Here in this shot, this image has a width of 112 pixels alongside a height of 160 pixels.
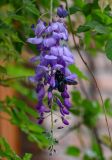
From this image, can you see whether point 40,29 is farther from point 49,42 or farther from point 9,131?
point 9,131

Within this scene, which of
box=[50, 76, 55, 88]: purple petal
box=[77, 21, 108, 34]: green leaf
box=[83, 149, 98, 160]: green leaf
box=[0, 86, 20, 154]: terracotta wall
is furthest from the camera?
box=[0, 86, 20, 154]: terracotta wall

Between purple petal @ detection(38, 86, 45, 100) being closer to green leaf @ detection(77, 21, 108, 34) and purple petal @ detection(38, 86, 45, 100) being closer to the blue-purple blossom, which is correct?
the blue-purple blossom

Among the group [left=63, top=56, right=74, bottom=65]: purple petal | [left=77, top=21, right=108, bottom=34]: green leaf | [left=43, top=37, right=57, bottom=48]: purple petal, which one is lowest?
[left=77, top=21, right=108, bottom=34]: green leaf

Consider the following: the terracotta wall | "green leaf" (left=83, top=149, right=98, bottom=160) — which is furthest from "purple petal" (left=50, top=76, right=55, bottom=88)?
the terracotta wall

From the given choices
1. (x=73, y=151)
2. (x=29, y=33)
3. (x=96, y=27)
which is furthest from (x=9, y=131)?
(x=96, y=27)

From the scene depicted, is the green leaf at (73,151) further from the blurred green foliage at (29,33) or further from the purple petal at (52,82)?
the purple petal at (52,82)

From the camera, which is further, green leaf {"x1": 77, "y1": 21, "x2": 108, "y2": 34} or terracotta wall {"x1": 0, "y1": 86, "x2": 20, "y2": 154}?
terracotta wall {"x1": 0, "y1": 86, "x2": 20, "y2": 154}

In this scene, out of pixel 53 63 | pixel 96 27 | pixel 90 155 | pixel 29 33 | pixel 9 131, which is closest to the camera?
pixel 53 63

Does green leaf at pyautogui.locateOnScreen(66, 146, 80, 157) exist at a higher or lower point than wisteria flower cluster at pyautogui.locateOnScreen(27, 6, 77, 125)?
lower

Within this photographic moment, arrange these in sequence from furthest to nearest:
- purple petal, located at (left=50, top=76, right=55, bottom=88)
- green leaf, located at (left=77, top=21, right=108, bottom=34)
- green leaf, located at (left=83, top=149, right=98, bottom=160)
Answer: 1. green leaf, located at (left=83, top=149, right=98, bottom=160)
2. green leaf, located at (left=77, top=21, right=108, bottom=34)
3. purple petal, located at (left=50, top=76, right=55, bottom=88)
